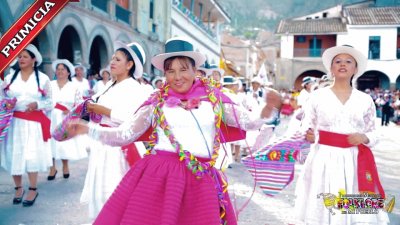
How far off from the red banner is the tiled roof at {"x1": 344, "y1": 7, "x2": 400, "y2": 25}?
38.1m

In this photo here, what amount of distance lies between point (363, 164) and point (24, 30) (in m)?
3.08

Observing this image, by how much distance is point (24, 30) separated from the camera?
3146 mm

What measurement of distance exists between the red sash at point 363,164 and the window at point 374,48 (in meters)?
37.4

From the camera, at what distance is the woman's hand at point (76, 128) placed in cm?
317

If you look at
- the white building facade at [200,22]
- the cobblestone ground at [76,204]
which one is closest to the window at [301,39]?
the white building facade at [200,22]

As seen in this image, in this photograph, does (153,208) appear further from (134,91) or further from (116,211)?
(134,91)

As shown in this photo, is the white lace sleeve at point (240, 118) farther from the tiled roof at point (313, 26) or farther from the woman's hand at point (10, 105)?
the tiled roof at point (313, 26)

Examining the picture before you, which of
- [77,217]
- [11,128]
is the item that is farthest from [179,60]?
[11,128]

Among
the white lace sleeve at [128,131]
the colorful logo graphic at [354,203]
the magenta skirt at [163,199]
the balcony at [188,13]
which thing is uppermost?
the balcony at [188,13]

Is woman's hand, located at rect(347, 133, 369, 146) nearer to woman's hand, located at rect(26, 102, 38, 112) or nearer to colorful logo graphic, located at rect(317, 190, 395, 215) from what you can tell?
colorful logo graphic, located at rect(317, 190, 395, 215)

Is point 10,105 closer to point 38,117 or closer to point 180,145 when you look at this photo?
point 38,117

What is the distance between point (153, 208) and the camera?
2641mm

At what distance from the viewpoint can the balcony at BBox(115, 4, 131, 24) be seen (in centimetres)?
1708

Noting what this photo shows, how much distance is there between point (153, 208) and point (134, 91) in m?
1.75
